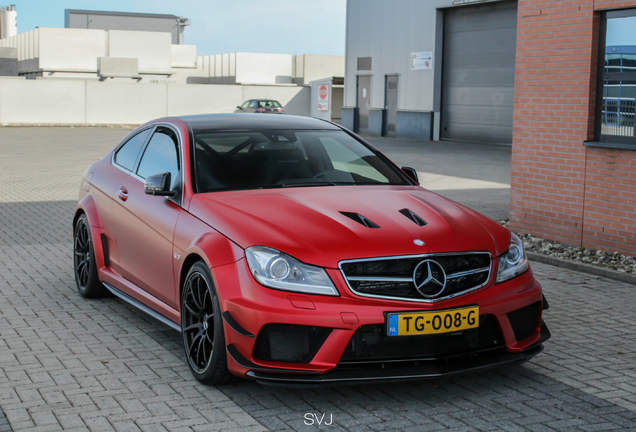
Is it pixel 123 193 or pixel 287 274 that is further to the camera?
pixel 123 193

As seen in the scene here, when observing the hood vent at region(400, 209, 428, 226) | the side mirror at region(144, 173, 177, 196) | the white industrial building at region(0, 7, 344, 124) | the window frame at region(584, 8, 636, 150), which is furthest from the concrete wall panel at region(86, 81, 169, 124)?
the hood vent at region(400, 209, 428, 226)

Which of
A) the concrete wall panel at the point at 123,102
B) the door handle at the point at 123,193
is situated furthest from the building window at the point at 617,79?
the concrete wall panel at the point at 123,102

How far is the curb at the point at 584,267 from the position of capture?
24.4 ft

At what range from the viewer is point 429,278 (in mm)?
4070

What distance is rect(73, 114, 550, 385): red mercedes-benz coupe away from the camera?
13.0 ft

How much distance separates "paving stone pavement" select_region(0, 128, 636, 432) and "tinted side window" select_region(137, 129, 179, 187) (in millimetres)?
1136

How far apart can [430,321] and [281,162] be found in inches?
72.3

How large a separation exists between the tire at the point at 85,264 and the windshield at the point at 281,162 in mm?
1618

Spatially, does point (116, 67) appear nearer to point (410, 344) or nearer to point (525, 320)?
point (525, 320)

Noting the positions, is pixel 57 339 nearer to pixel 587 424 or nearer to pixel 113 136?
pixel 587 424

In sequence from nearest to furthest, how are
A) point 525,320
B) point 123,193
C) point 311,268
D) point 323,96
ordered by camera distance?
point 311,268 → point 525,320 → point 123,193 → point 323,96

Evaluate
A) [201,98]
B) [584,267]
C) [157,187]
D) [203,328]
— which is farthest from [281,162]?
[201,98]

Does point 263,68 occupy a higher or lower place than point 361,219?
higher

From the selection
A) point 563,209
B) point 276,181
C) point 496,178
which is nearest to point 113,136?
point 496,178
